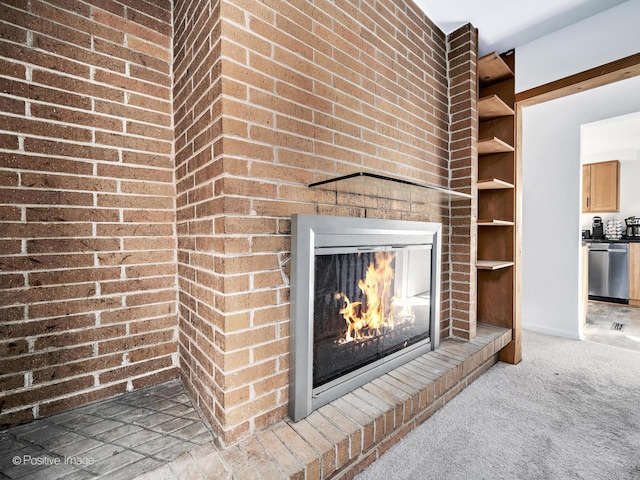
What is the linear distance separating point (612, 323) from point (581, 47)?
3.19 meters

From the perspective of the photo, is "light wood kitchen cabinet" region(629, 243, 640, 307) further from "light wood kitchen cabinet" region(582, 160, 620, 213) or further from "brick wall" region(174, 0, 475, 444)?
"brick wall" region(174, 0, 475, 444)

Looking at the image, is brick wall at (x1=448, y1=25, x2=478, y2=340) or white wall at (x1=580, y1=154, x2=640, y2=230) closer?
brick wall at (x1=448, y1=25, x2=478, y2=340)

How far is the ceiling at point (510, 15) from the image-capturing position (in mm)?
1990

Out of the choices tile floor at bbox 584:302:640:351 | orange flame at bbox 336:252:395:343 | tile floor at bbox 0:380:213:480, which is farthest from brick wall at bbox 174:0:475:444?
tile floor at bbox 584:302:640:351

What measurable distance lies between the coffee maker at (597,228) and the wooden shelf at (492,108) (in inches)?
164

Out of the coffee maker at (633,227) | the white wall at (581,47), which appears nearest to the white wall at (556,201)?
the white wall at (581,47)

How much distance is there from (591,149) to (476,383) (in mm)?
5099

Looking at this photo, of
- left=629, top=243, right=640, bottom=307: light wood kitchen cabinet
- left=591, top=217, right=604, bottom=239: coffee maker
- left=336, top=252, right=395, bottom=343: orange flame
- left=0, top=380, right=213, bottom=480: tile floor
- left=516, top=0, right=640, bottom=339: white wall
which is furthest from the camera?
left=591, top=217, right=604, bottom=239: coffee maker

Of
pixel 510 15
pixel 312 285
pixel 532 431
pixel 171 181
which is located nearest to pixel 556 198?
pixel 510 15

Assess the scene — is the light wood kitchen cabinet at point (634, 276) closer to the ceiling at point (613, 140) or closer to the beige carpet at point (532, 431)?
the ceiling at point (613, 140)

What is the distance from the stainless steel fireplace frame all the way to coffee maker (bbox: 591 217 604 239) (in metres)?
5.31

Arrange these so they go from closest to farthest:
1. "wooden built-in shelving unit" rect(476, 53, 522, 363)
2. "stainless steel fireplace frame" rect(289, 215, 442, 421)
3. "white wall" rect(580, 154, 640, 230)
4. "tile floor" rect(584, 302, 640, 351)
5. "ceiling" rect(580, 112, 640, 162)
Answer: "stainless steel fireplace frame" rect(289, 215, 442, 421), "wooden built-in shelving unit" rect(476, 53, 522, 363), "tile floor" rect(584, 302, 640, 351), "ceiling" rect(580, 112, 640, 162), "white wall" rect(580, 154, 640, 230)

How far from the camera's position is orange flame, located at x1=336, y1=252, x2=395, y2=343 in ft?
5.09

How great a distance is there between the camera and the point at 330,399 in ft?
4.58
